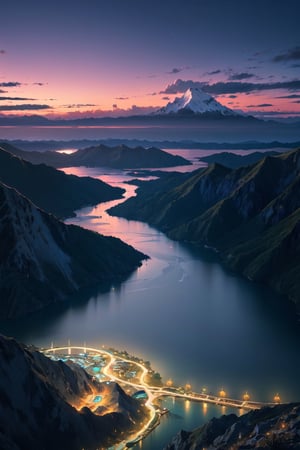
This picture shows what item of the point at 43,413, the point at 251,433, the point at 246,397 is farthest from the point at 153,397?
the point at 251,433

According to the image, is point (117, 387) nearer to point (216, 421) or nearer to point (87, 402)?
point (87, 402)

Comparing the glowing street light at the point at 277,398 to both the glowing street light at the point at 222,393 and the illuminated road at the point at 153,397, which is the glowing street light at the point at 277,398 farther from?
the glowing street light at the point at 222,393

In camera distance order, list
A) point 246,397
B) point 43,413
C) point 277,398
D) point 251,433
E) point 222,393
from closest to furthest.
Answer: point 251,433 < point 43,413 < point 277,398 < point 246,397 < point 222,393

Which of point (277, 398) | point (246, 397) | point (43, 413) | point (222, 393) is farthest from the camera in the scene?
point (222, 393)

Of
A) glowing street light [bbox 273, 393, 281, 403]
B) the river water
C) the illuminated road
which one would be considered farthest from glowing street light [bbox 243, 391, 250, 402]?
glowing street light [bbox 273, 393, 281, 403]

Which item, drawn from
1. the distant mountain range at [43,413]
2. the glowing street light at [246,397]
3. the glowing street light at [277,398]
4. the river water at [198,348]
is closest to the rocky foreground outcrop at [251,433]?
the distant mountain range at [43,413]

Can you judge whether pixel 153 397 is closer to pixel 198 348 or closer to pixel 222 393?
pixel 222 393
